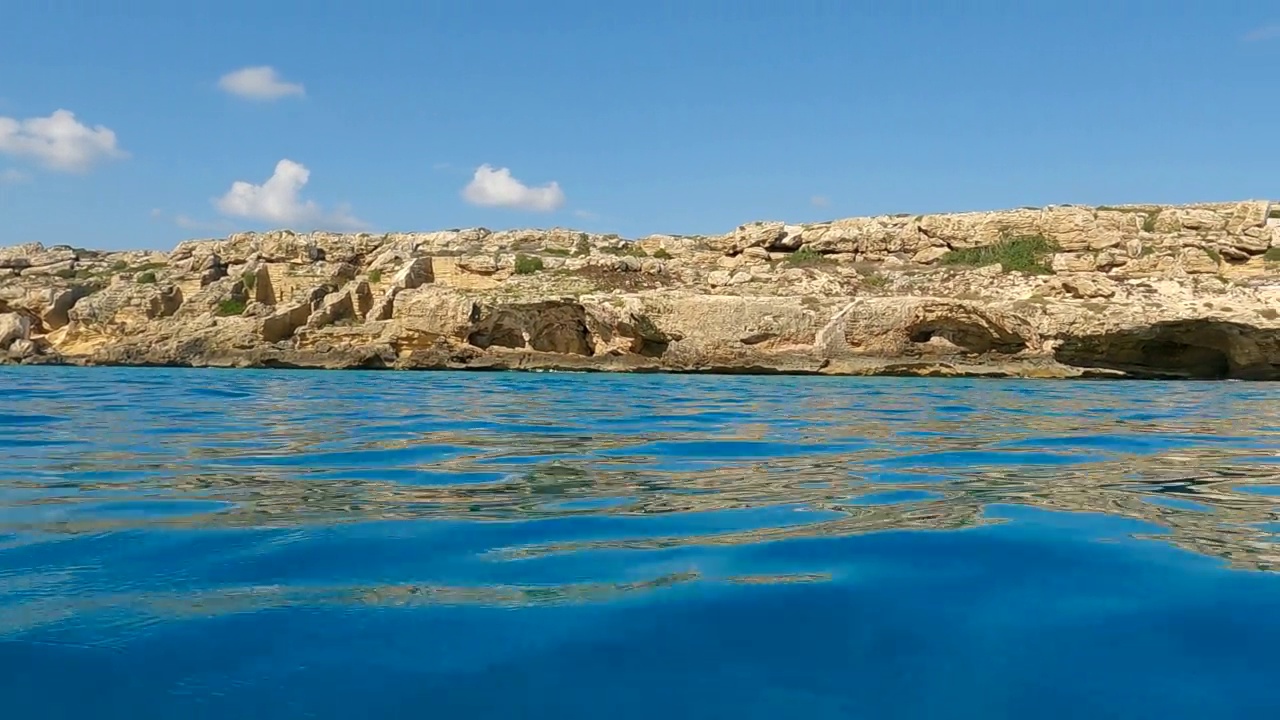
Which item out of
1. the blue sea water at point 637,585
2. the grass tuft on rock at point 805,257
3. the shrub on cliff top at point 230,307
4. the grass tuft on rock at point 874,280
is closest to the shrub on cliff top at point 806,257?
the grass tuft on rock at point 805,257

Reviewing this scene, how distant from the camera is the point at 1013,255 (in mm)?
25547

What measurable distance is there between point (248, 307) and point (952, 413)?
27.2 meters

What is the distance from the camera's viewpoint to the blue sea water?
64.2 inches

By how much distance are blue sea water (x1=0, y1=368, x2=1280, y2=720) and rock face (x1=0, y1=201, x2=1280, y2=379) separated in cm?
1752

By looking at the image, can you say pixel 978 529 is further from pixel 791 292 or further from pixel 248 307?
pixel 248 307

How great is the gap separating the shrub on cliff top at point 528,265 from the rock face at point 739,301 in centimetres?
7

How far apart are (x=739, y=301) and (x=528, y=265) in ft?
25.5

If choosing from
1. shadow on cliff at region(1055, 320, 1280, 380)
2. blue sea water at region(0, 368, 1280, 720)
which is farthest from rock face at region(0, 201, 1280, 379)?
blue sea water at region(0, 368, 1280, 720)

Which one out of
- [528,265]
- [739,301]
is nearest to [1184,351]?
[739,301]

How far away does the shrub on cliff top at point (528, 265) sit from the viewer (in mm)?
27812

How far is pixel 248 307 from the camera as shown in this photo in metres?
30.3

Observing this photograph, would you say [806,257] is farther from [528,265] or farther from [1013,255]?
[528,265]

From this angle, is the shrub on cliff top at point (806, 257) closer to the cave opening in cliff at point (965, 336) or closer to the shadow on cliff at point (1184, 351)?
the cave opening in cliff at point (965, 336)

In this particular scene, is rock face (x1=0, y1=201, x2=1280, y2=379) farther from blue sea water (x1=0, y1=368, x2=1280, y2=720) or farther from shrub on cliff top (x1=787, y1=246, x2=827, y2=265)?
blue sea water (x1=0, y1=368, x2=1280, y2=720)
